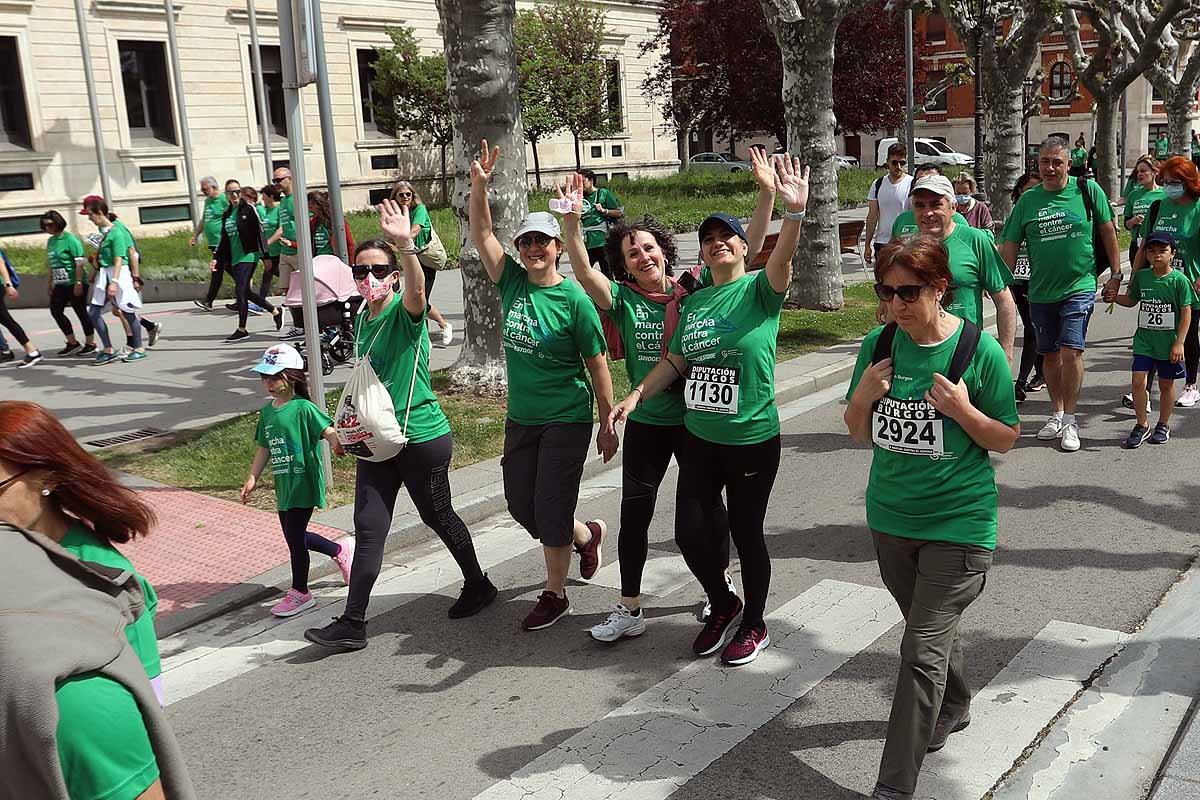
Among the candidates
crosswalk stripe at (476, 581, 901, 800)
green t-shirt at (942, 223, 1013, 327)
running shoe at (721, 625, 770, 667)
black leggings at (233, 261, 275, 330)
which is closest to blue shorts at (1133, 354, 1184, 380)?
green t-shirt at (942, 223, 1013, 327)

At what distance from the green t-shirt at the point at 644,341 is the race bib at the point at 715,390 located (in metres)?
0.26

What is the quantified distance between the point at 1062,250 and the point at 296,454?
211 inches

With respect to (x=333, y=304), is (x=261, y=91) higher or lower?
higher

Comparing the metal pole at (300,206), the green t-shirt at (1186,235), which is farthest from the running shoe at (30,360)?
the green t-shirt at (1186,235)

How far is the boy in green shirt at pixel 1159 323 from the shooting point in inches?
306

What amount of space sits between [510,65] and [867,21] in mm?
30633

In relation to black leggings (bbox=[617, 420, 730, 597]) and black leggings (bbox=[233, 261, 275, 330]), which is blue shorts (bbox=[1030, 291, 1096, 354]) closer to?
black leggings (bbox=[617, 420, 730, 597])

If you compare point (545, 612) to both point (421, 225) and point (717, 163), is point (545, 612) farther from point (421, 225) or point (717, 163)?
point (717, 163)

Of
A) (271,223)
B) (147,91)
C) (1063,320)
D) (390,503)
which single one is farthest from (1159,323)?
(147,91)

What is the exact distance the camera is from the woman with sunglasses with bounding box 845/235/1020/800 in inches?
140

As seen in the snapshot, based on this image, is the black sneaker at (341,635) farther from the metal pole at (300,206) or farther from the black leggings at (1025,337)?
the black leggings at (1025,337)

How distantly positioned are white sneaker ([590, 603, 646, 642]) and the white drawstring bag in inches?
48.8

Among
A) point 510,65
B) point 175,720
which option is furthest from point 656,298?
point 510,65

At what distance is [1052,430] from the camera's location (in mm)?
8305
